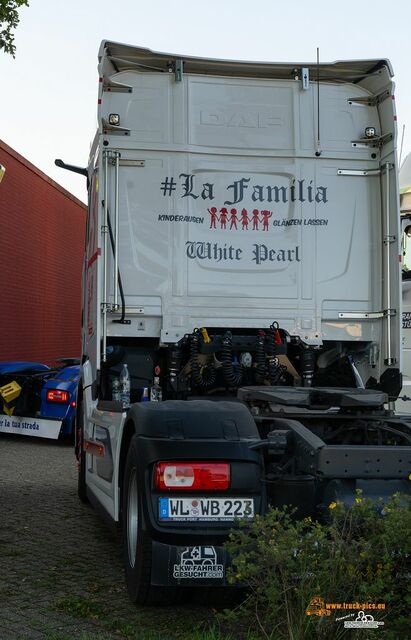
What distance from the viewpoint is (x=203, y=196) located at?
7570 millimetres

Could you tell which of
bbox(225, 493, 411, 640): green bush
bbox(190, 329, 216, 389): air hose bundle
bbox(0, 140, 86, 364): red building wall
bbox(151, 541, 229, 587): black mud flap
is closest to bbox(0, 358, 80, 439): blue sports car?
bbox(0, 140, 86, 364): red building wall

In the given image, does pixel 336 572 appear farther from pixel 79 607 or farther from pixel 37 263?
pixel 37 263

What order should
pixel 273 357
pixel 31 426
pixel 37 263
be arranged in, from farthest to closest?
1. pixel 37 263
2. pixel 31 426
3. pixel 273 357

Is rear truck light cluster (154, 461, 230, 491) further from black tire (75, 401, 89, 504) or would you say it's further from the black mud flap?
black tire (75, 401, 89, 504)

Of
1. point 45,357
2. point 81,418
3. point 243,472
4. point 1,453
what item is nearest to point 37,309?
point 45,357

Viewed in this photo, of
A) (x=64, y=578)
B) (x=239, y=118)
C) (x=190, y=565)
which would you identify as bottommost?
(x=64, y=578)

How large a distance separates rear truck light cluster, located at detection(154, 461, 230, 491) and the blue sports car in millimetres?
8986

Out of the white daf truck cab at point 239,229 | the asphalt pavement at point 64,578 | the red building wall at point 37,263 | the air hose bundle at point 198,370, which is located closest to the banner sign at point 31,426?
the asphalt pavement at point 64,578

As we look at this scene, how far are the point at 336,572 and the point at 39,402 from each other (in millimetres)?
10592

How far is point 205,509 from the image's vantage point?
15.1ft

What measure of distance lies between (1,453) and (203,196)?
6897 millimetres

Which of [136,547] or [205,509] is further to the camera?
[136,547]

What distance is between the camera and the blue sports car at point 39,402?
1358cm

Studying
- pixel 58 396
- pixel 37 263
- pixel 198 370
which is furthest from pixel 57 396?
pixel 37 263
